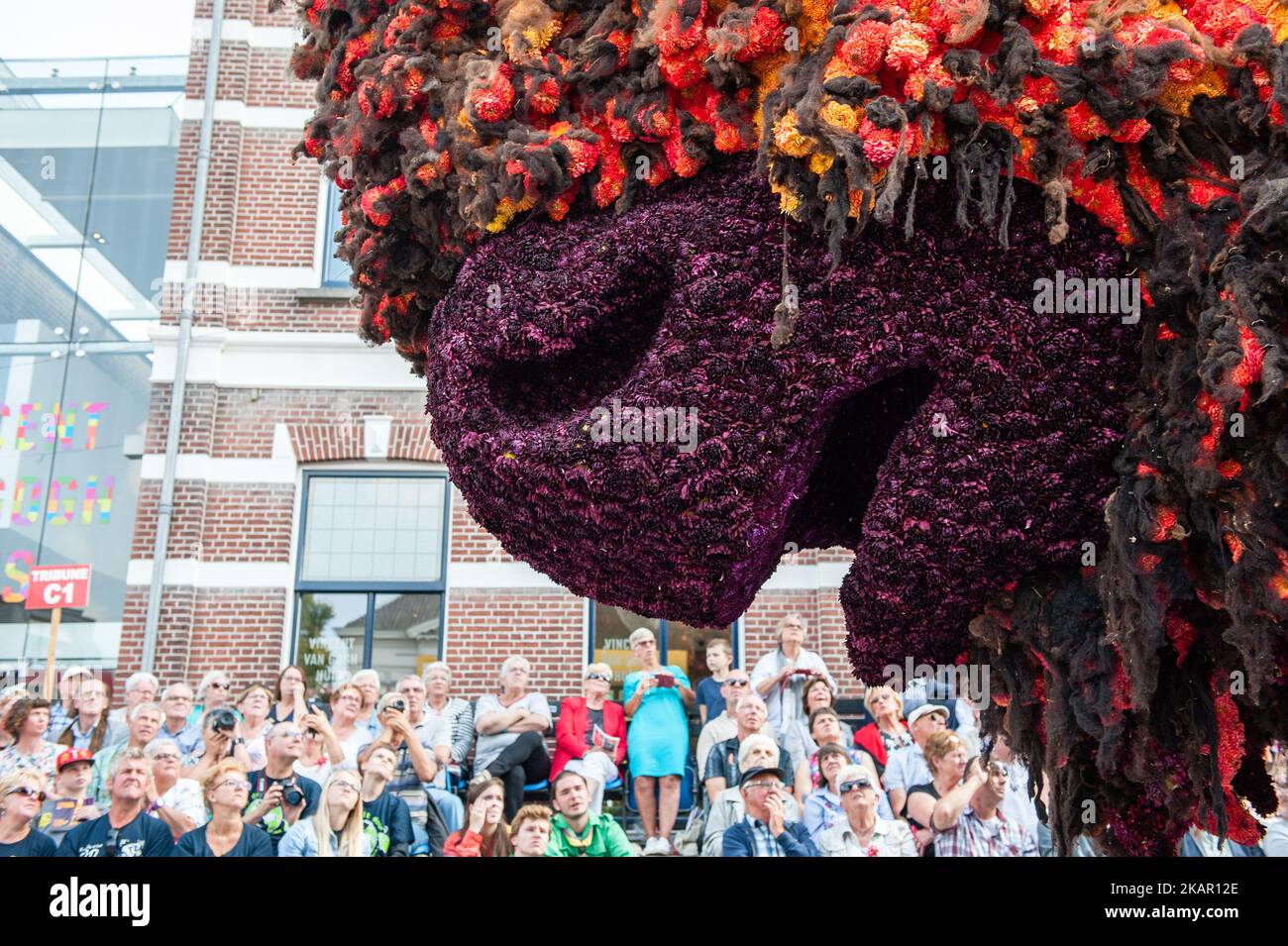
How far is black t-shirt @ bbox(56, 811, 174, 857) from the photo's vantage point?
4195 mm

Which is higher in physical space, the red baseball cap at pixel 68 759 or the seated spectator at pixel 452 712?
the seated spectator at pixel 452 712

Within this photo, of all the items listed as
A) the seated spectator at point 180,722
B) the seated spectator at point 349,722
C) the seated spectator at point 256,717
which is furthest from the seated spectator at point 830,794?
the seated spectator at point 180,722

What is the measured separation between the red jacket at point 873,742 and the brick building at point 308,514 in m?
1.87

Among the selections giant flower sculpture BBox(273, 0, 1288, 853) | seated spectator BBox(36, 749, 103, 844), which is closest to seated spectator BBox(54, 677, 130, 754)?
seated spectator BBox(36, 749, 103, 844)

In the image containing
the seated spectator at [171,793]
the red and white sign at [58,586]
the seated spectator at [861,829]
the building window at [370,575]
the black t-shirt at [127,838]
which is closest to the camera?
the black t-shirt at [127,838]

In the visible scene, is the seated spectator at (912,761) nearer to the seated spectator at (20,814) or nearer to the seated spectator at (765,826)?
the seated spectator at (765,826)

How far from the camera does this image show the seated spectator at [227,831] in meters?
4.31

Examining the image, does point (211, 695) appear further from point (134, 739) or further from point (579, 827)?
point (579, 827)

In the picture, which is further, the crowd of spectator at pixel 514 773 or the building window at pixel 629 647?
the building window at pixel 629 647

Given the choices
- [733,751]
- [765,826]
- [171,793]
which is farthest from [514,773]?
[171,793]

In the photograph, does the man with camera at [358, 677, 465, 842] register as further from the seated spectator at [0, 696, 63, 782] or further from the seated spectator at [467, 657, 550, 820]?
the seated spectator at [0, 696, 63, 782]

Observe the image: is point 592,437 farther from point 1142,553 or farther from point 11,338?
point 11,338

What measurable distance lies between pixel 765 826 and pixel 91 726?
322cm

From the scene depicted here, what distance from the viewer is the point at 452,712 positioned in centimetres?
586
